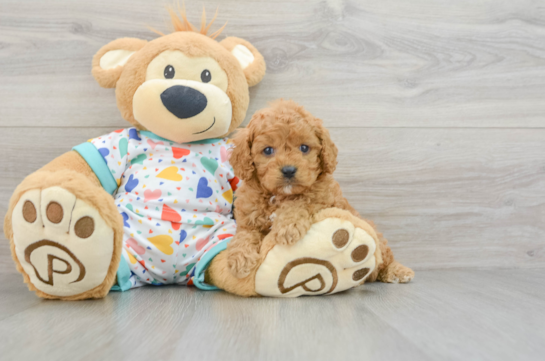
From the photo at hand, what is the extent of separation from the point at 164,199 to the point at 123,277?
23 cm

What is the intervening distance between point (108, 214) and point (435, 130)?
1.10 metres

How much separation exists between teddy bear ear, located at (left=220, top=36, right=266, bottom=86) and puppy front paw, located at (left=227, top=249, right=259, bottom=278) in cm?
57

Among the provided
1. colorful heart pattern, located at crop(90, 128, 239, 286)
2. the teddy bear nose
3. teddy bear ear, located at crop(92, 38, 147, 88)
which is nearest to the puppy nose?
colorful heart pattern, located at crop(90, 128, 239, 286)

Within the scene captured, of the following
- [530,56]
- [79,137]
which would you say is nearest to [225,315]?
[79,137]

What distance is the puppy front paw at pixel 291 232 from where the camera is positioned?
3.06ft

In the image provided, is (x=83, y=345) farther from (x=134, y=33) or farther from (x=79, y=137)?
(x=134, y=33)

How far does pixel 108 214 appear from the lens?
0.90 metres

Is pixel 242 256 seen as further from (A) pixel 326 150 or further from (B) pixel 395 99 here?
(B) pixel 395 99

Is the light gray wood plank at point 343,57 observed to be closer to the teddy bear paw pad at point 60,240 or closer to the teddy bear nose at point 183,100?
the teddy bear nose at point 183,100

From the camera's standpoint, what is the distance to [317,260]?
37.1 inches

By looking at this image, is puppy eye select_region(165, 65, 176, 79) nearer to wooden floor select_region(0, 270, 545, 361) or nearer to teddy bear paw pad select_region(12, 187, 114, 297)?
teddy bear paw pad select_region(12, 187, 114, 297)

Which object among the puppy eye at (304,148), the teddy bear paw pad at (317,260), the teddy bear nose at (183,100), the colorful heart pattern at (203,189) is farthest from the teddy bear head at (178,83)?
the teddy bear paw pad at (317,260)

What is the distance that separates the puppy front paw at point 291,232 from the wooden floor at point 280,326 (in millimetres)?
141

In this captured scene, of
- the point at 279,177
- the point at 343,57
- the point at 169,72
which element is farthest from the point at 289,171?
the point at 343,57
